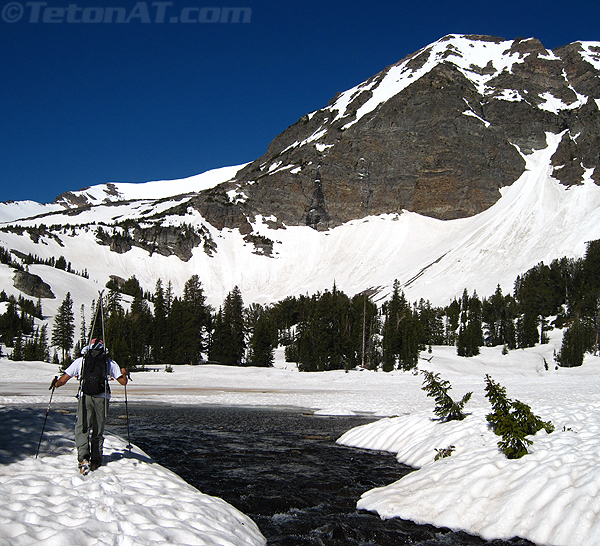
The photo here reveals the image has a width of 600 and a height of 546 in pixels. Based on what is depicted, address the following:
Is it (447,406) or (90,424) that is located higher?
(90,424)

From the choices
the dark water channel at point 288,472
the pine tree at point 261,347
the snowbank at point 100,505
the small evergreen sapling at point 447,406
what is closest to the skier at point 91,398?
the snowbank at point 100,505

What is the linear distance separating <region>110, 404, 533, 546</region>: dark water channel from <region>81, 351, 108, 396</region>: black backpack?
10.6ft

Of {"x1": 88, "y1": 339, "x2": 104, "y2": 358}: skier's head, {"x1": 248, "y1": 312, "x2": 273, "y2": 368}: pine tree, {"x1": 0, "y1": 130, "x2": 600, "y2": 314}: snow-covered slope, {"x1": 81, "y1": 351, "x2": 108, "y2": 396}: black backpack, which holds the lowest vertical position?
{"x1": 248, "y1": 312, "x2": 273, "y2": 368}: pine tree

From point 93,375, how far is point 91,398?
46cm

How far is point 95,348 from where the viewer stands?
33.3ft

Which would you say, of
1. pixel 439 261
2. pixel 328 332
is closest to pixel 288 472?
pixel 328 332

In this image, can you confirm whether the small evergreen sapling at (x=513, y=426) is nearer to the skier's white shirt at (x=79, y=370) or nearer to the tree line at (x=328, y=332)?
the skier's white shirt at (x=79, y=370)

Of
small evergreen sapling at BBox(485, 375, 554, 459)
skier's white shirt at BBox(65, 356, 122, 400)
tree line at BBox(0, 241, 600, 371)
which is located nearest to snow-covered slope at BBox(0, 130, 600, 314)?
tree line at BBox(0, 241, 600, 371)

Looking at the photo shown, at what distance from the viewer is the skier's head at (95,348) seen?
10.0 m

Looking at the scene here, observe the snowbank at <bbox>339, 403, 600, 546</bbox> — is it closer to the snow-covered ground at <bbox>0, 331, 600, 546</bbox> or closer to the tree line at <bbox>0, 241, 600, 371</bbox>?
the snow-covered ground at <bbox>0, 331, 600, 546</bbox>

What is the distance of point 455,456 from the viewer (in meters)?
11.4

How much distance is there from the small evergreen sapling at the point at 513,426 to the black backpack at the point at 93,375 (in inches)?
333

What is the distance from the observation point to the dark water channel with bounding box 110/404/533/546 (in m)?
8.39

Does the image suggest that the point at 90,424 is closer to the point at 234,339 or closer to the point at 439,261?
the point at 234,339
